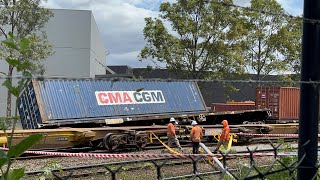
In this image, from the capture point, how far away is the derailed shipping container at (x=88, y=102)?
1764 centimetres

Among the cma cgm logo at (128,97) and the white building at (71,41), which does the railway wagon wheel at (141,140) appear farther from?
the white building at (71,41)

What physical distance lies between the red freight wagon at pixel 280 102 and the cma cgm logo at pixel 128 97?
9279mm

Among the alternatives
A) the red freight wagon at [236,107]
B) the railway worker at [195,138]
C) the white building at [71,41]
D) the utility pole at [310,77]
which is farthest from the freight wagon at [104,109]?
the white building at [71,41]

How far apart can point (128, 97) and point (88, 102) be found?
6.03ft

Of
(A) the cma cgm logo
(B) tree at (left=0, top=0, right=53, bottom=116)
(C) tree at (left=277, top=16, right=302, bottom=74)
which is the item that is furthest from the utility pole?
(C) tree at (left=277, top=16, right=302, bottom=74)

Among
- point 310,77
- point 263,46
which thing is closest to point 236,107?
point 263,46

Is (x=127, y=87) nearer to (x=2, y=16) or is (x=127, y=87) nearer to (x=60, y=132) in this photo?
(x=60, y=132)

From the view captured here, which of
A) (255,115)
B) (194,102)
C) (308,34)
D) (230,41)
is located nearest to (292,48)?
(230,41)

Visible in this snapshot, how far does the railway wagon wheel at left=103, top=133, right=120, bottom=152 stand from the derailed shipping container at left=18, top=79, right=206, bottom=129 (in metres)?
1.24

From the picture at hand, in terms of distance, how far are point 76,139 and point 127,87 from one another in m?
3.80

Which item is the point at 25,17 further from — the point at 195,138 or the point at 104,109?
the point at 195,138

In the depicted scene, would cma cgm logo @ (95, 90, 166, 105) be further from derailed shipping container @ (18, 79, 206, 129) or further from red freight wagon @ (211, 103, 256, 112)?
red freight wagon @ (211, 103, 256, 112)

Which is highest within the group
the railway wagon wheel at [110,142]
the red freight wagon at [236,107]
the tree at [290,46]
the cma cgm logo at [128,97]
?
the tree at [290,46]

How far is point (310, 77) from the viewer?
2975 mm
